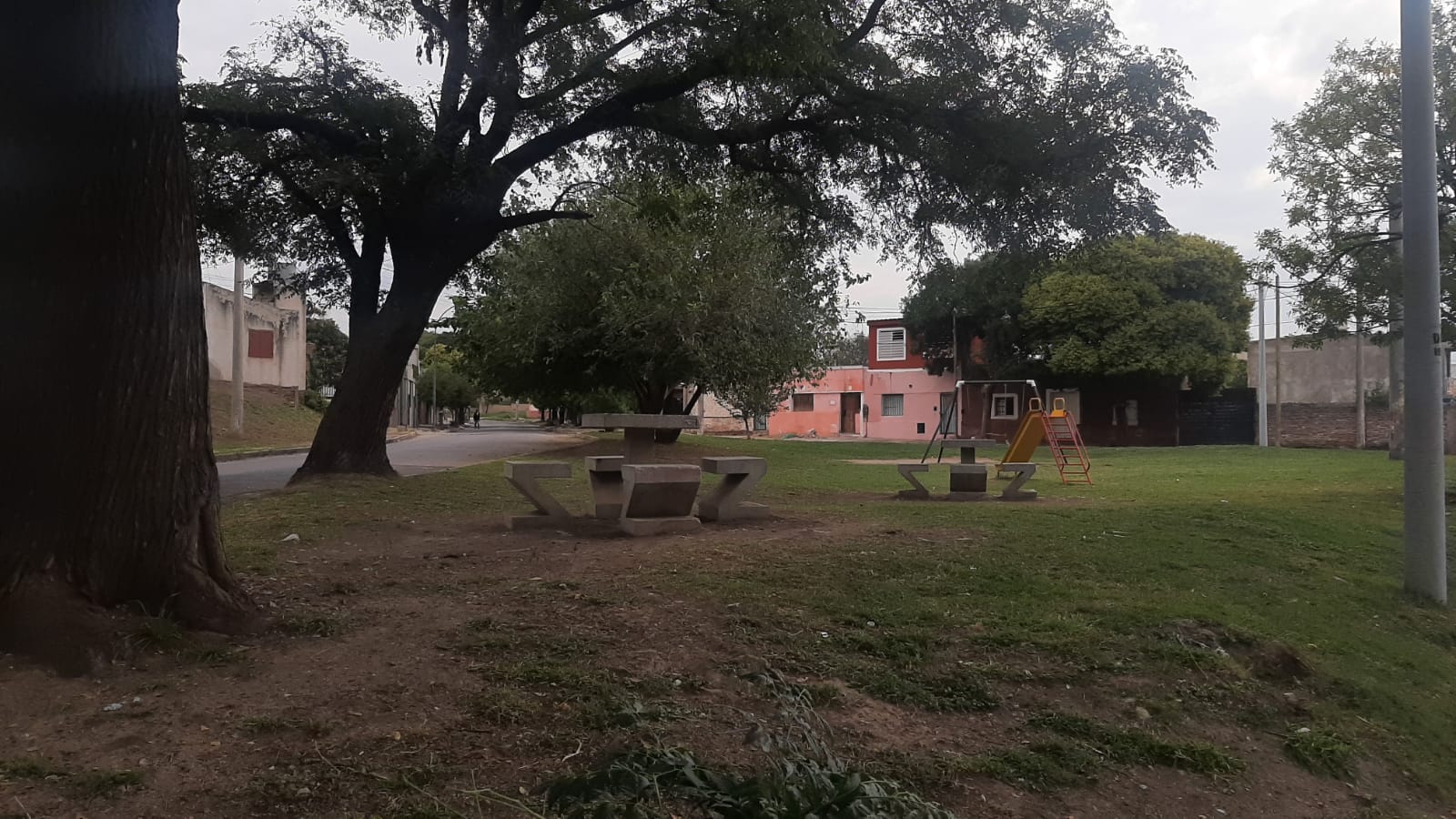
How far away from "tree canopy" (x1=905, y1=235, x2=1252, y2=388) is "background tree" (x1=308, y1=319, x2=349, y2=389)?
35.9m

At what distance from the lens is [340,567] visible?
5965 millimetres

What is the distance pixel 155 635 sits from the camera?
152 inches

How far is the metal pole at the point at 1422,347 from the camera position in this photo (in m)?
7.20

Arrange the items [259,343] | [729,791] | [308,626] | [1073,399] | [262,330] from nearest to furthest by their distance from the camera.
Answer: [729,791] < [308,626] < [262,330] < [259,343] < [1073,399]

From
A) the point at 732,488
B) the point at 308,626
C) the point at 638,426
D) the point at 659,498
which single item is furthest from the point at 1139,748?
the point at 638,426

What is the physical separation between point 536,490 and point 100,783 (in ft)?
17.7

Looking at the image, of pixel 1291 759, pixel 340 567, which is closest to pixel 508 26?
pixel 340 567

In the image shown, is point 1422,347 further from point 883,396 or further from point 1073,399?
point 883,396

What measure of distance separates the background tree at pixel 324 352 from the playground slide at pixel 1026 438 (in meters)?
47.1

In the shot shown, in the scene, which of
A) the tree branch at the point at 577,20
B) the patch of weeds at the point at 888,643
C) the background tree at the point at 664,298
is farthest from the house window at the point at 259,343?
the patch of weeds at the point at 888,643

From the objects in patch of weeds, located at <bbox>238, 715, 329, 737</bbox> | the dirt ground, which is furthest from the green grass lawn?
patch of weeds, located at <bbox>238, 715, 329, 737</bbox>

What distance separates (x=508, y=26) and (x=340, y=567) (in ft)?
23.0

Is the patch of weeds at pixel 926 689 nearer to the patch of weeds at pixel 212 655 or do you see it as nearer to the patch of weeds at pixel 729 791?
the patch of weeds at pixel 729 791

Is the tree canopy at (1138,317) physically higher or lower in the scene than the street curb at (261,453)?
higher
